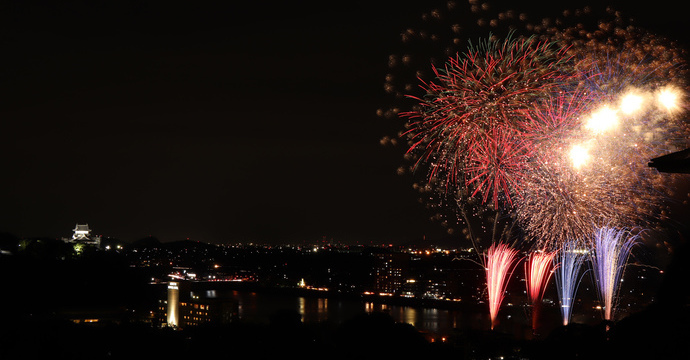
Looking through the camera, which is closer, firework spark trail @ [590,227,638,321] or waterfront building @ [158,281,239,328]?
firework spark trail @ [590,227,638,321]

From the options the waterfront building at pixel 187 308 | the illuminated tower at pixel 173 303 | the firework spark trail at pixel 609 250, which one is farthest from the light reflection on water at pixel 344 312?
the firework spark trail at pixel 609 250

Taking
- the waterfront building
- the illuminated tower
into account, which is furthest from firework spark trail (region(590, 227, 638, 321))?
the illuminated tower

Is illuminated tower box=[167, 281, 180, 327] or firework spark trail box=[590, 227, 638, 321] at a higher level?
firework spark trail box=[590, 227, 638, 321]

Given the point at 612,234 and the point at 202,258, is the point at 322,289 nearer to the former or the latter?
the point at 202,258

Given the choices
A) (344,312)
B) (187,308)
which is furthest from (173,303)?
(344,312)

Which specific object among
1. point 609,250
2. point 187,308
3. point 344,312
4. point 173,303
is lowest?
point 344,312

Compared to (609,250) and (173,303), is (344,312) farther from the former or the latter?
(609,250)

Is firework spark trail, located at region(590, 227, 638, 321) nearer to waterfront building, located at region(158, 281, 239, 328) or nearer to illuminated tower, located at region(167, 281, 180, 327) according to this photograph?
waterfront building, located at region(158, 281, 239, 328)

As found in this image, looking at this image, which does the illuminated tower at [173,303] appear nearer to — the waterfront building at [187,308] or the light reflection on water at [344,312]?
the waterfront building at [187,308]
